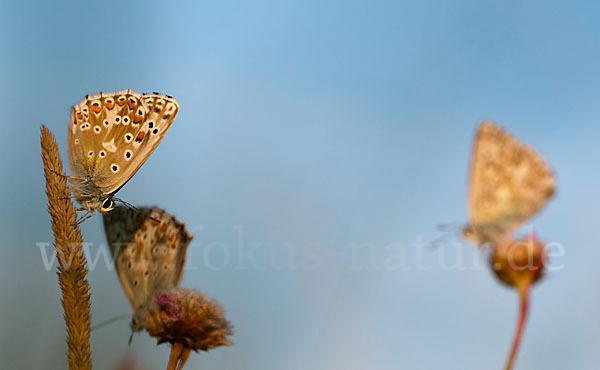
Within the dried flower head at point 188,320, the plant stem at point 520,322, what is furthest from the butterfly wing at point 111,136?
the plant stem at point 520,322

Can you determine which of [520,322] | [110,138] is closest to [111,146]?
[110,138]

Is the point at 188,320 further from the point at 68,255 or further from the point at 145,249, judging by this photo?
the point at 68,255

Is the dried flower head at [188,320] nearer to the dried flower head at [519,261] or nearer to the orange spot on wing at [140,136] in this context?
the orange spot on wing at [140,136]

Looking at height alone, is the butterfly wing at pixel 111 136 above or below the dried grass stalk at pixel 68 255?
above

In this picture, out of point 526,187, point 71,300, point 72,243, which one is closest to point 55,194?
point 72,243

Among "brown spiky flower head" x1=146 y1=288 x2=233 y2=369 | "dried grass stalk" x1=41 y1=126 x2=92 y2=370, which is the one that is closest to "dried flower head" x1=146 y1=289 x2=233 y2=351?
"brown spiky flower head" x1=146 y1=288 x2=233 y2=369

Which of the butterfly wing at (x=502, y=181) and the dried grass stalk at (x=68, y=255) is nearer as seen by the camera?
the butterfly wing at (x=502, y=181)

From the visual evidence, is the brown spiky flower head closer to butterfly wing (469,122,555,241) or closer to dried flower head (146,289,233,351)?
dried flower head (146,289,233,351)
